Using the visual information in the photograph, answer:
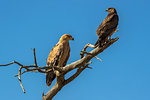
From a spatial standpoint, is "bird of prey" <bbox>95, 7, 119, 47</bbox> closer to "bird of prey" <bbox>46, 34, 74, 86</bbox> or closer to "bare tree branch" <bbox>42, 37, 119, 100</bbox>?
"bare tree branch" <bbox>42, 37, 119, 100</bbox>

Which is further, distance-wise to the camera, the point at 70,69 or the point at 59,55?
the point at 59,55

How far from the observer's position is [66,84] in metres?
6.29

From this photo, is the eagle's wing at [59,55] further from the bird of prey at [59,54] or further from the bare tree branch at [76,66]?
the bare tree branch at [76,66]

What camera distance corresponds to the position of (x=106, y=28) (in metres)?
7.04

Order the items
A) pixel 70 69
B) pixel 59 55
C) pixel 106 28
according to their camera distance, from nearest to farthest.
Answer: pixel 70 69
pixel 106 28
pixel 59 55

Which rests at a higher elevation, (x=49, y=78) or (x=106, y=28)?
(x=106, y=28)

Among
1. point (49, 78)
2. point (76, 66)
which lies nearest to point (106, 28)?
point (76, 66)

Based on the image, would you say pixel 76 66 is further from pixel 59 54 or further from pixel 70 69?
pixel 59 54

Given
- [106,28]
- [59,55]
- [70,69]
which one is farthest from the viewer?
[59,55]

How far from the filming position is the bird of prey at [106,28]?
6.63 m

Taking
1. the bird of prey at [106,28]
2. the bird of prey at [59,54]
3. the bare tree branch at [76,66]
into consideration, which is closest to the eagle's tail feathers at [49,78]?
the bird of prey at [59,54]

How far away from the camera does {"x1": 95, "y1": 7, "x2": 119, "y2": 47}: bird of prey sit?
6.63m

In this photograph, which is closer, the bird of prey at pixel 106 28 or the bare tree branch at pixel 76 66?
the bare tree branch at pixel 76 66

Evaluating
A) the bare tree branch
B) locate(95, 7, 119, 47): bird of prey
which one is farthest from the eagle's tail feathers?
locate(95, 7, 119, 47): bird of prey
